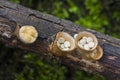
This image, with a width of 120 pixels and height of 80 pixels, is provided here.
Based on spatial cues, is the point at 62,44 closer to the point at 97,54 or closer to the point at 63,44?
the point at 63,44

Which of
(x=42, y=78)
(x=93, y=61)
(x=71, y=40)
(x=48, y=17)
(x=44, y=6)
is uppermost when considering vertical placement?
(x=44, y=6)

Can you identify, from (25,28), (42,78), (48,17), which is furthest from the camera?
(42,78)

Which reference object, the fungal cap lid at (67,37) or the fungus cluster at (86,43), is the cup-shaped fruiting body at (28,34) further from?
the fungus cluster at (86,43)

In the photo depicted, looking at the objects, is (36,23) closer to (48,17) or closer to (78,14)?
(48,17)

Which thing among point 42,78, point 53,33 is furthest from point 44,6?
point 53,33

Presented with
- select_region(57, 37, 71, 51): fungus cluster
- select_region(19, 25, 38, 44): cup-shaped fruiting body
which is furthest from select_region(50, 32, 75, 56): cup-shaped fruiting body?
select_region(19, 25, 38, 44): cup-shaped fruiting body

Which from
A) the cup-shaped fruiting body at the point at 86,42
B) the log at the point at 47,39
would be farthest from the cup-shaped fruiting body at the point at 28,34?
the cup-shaped fruiting body at the point at 86,42
